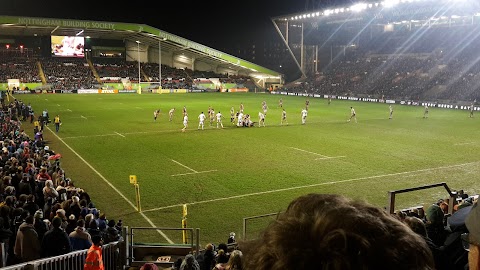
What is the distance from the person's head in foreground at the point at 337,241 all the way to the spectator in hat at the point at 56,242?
701 centimetres

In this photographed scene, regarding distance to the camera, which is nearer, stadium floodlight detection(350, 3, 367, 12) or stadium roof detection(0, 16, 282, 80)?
stadium floodlight detection(350, 3, 367, 12)

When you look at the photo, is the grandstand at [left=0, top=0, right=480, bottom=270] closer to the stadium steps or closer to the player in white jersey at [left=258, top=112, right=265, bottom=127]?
the stadium steps

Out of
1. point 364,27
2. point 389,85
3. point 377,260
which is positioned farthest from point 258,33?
point 377,260

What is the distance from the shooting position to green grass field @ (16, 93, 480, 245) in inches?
580

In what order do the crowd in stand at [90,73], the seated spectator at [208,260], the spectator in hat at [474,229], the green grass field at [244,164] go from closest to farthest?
the spectator in hat at [474,229] → the seated spectator at [208,260] → the green grass field at [244,164] → the crowd in stand at [90,73]

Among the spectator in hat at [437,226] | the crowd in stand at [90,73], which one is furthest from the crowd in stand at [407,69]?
the spectator in hat at [437,226]

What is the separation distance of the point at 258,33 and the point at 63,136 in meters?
73.7

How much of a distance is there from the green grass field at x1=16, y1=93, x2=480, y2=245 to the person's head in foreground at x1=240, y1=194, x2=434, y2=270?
8661mm

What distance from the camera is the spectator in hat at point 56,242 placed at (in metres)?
7.52

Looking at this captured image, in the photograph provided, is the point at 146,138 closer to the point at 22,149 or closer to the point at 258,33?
the point at 22,149

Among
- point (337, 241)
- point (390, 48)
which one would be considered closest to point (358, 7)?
point (390, 48)

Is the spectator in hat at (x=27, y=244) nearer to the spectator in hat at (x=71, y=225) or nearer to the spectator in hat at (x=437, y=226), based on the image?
the spectator in hat at (x=71, y=225)

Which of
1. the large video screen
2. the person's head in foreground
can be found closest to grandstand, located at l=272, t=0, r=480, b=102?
the large video screen

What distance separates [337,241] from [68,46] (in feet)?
283
